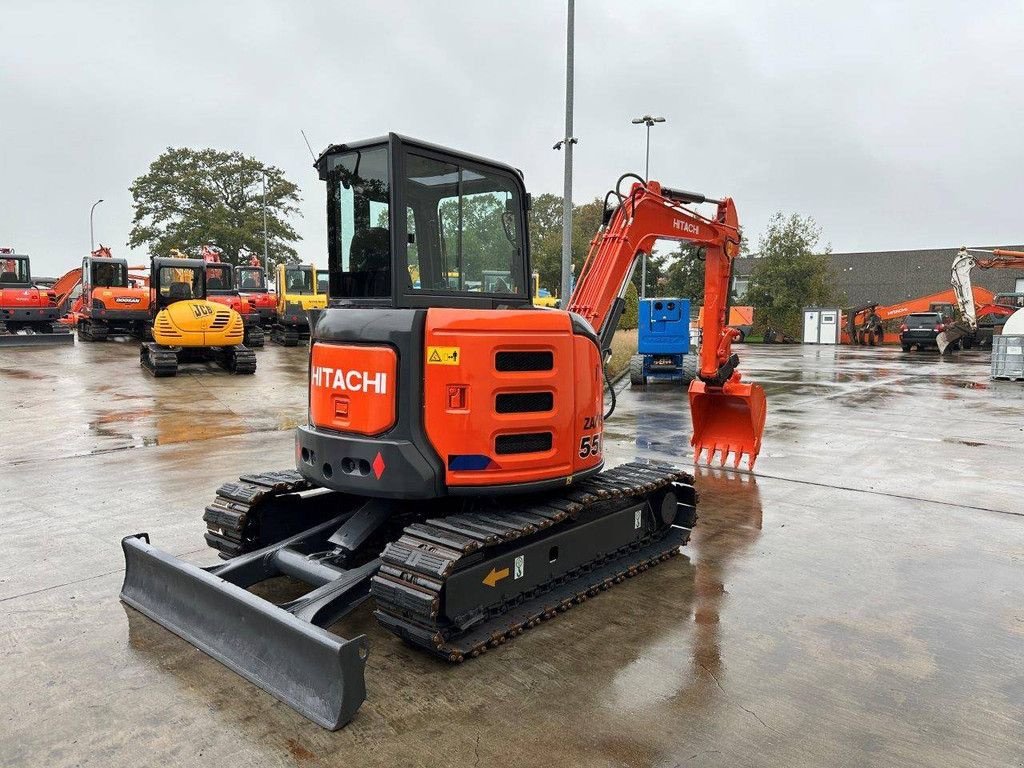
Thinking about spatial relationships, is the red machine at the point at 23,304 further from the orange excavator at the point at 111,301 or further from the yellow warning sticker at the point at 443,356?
the yellow warning sticker at the point at 443,356

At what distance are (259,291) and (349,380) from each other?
2884 cm

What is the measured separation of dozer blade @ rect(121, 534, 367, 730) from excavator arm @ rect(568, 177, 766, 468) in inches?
160

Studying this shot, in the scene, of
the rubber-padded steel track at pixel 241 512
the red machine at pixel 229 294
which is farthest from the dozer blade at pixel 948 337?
the rubber-padded steel track at pixel 241 512

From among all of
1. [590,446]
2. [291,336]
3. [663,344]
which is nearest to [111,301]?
[291,336]

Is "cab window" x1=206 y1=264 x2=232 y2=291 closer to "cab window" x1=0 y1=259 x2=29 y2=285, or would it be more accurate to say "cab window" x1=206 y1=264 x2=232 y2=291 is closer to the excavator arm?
"cab window" x1=0 y1=259 x2=29 y2=285

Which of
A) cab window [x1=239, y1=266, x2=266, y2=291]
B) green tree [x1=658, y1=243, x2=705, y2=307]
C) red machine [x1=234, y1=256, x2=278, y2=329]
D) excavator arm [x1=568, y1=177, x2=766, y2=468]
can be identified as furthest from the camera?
green tree [x1=658, y1=243, x2=705, y2=307]

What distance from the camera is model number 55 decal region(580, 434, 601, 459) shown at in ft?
16.7

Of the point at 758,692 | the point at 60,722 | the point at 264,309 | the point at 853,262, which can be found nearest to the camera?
the point at 60,722

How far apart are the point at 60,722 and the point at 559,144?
13.0 m

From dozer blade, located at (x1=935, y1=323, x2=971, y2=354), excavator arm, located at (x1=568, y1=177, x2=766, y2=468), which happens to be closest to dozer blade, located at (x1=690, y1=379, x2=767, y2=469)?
excavator arm, located at (x1=568, y1=177, x2=766, y2=468)

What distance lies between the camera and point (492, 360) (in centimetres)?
451

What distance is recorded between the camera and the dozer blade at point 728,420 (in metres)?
9.08

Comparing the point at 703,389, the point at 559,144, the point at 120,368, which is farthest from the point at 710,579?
the point at 120,368

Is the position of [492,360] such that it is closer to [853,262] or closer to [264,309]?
[264,309]
